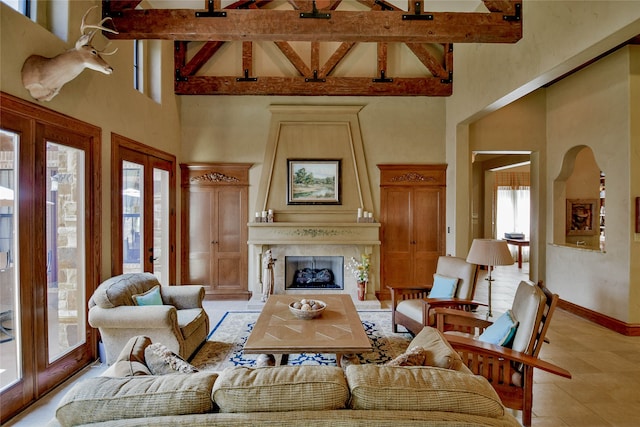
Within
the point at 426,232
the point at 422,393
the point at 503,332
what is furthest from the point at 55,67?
the point at 426,232

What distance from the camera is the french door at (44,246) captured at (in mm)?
2502

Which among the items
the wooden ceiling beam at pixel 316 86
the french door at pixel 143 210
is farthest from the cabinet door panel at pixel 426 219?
the french door at pixel 143 210

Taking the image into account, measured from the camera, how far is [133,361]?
5.18ft

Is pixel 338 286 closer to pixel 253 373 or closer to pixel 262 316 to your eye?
pixel 262 316

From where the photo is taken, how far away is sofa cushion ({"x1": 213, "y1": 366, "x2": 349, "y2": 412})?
1221 mm

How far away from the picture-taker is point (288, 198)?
571cm

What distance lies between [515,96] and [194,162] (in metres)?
4.92

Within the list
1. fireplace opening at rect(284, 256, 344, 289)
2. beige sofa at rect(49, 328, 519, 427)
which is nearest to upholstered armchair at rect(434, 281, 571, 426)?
beige sofa at rect(49, 328, 519, 427)

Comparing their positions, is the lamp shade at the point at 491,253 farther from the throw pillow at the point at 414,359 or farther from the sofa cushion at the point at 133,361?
the sofa cushion at the point at 133,361

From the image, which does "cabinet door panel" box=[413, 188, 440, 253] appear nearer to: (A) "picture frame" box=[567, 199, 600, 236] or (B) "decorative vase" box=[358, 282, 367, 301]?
(B) "decorative vase" box=[358, 282, 367, 301]

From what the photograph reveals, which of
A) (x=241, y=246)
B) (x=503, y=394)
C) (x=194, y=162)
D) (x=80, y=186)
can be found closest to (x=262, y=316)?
(x=503, y=394)

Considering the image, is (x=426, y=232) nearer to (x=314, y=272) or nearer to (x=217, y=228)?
(x=314, y=272)

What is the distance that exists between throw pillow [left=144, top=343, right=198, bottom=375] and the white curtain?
33.6 feet

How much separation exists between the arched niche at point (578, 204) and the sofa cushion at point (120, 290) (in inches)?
241
